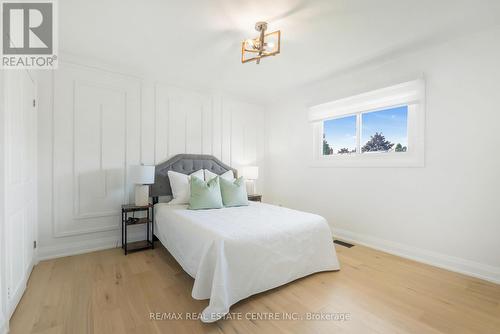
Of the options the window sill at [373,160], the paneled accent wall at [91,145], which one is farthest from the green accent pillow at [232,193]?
the window sill at [373,160]

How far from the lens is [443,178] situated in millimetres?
2527

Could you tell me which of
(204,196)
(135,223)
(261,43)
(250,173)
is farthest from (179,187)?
(261,43)

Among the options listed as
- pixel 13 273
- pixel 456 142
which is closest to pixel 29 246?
pixel 13 273

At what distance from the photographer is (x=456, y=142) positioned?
2443 millimetres

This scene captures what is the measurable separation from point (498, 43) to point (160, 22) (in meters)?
3.32

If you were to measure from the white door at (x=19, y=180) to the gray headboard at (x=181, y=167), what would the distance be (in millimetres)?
1335

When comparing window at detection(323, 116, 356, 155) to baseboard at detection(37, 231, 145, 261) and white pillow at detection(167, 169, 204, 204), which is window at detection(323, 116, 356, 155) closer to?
white pillow at detection(167, 169, 204, 204)

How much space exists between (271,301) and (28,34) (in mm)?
3332

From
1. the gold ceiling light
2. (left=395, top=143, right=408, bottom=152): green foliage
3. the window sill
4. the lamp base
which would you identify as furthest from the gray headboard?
(left=395, top=143, right=408, bottom=152): green foliage

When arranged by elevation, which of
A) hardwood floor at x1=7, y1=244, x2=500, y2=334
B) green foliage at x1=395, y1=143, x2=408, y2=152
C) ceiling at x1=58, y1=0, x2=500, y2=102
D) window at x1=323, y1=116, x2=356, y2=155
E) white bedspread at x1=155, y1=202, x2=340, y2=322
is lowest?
hardwood floor at x1=7, y1=244, x2=500, y2=334

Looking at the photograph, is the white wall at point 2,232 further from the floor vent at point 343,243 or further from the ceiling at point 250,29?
the floor vent at point 343,243

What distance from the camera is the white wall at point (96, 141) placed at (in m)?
2.73

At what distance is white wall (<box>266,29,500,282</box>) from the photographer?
88.8 inches

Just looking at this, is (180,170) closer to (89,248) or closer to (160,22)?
(89,248)
